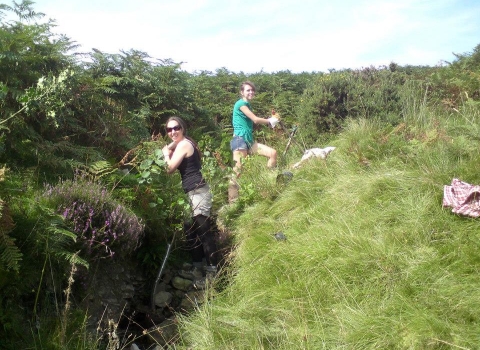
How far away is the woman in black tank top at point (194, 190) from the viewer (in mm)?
5594

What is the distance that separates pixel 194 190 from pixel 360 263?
211 cm

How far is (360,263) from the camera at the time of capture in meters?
4.28

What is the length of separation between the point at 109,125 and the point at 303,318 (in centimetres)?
355

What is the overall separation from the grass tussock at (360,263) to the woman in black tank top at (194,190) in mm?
362

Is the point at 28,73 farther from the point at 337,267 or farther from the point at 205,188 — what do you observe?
the point at 337,267

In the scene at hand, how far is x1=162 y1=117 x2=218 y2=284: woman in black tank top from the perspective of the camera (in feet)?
18.4

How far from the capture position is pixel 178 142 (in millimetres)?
5770

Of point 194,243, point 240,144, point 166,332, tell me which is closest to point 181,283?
point 194,243

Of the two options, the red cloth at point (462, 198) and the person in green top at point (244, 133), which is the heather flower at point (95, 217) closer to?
the person in green top at point (244, 133)

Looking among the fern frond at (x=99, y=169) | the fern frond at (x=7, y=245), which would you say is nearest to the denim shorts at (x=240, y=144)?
the fern frond at (x=99, y=169)

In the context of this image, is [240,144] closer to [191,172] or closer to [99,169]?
[191,172]

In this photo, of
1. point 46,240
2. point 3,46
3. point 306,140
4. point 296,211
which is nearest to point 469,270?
point 296,211

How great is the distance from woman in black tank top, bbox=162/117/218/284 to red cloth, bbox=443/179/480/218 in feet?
8.24

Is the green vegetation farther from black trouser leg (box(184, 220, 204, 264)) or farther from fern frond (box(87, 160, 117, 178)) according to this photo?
black trouser leg (box(184, 220, 204, 264))
